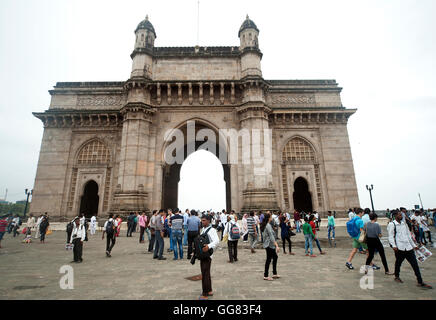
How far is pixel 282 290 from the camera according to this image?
15.8ft

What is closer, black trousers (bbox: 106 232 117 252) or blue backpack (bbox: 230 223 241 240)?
blue backpack (bbox: 230 223 241 240)

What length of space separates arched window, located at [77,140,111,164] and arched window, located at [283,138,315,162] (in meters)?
16.8

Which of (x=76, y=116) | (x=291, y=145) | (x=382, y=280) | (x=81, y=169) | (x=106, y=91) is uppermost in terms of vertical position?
(x=106, y=91)

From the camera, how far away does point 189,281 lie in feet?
18.4

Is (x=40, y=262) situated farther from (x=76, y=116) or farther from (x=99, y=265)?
(x=76, y=116)

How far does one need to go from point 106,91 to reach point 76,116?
3.71m

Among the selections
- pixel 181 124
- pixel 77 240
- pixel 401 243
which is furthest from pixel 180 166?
pixel 401 243

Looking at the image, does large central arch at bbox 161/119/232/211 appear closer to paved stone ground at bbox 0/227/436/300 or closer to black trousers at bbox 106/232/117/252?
black trousers at bbox 106/232/117/252

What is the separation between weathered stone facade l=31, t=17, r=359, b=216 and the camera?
20.1m

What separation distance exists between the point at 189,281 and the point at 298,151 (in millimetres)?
18998

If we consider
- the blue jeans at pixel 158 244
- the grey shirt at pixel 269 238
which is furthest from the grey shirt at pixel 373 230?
the blue jeans at pixel 158 244

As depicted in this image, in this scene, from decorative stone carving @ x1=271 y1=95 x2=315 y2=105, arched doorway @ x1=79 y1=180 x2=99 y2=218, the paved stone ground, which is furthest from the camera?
decorative stone carving @ x1=271 y1=95 x2=315 y2=105

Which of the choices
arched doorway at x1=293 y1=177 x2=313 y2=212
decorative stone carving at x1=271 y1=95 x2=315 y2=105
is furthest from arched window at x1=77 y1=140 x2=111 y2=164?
arched doorway at x1=293 y1=177 x2=313 y2=212
